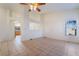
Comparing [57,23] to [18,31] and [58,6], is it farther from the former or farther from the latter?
[18,31]

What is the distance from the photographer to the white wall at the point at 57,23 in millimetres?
2350

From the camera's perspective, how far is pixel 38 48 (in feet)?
7.75

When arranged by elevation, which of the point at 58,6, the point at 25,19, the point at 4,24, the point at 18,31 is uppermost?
the point at 58,6

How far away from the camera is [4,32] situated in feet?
7.77

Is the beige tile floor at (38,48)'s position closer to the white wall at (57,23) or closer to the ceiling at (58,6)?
the white wall at (57,23)

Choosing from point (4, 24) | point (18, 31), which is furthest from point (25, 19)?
point (4, 24)

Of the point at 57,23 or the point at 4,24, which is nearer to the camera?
the point at 4,24

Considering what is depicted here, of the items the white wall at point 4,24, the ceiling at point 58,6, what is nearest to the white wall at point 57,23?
the ceiling at point 58,6

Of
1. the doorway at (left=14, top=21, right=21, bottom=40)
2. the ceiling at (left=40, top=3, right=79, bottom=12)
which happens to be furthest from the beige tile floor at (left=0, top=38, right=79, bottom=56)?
the ceiling at (left=40, top=3, right=79, bottom=12)

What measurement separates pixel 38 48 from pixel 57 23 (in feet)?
2.38

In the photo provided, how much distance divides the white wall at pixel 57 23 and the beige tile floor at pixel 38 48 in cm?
14

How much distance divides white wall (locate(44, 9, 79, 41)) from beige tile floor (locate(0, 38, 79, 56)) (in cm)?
14

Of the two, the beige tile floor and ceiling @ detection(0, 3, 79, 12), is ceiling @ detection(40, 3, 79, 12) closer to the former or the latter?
ceiling @ detection(0, 3, 79, 12)

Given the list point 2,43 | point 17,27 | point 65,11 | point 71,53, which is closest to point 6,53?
point 2,43
